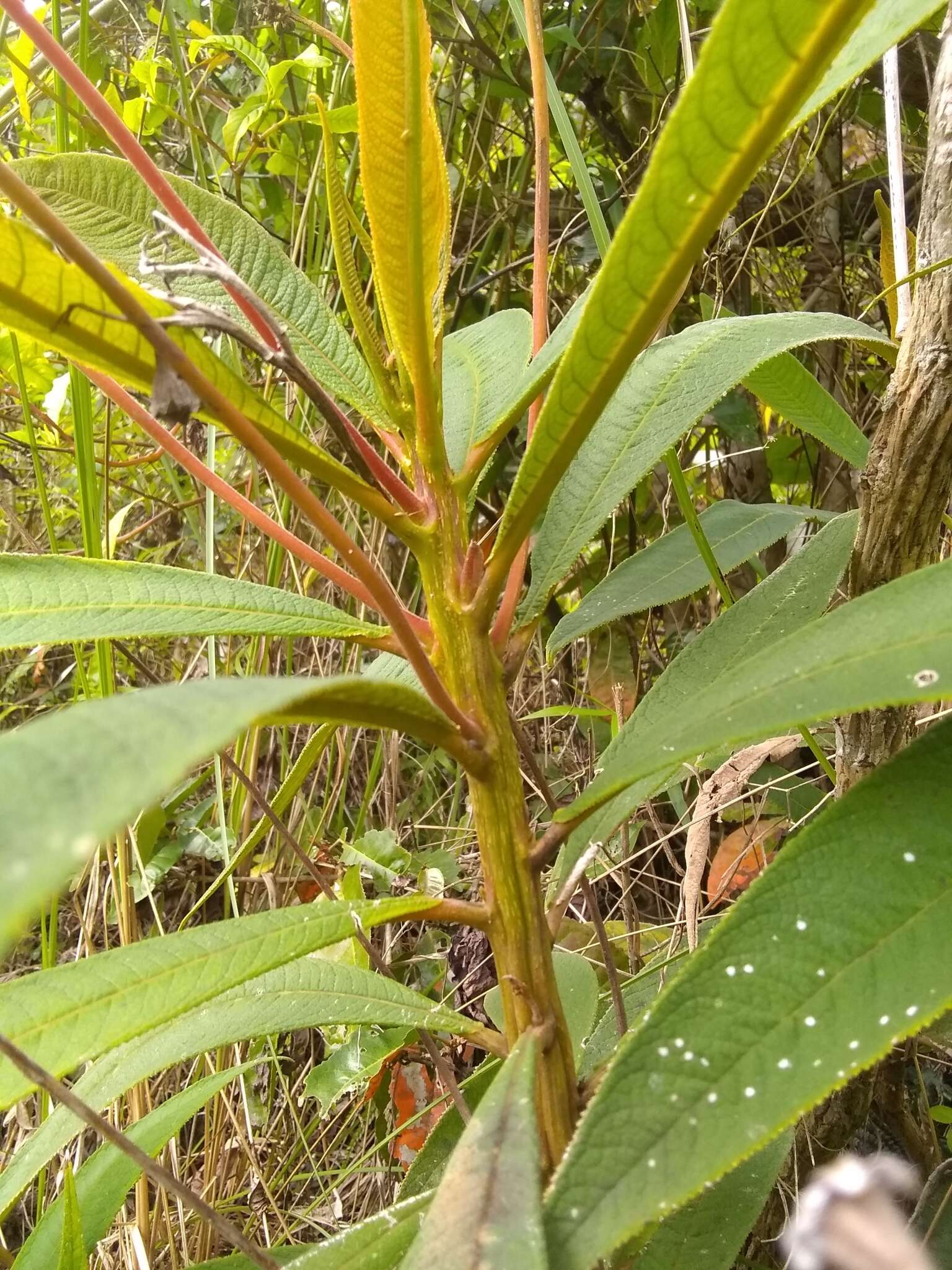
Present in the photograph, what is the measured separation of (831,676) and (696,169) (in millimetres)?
162

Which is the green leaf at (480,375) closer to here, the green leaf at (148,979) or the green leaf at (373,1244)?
the green leaf at (148,979)

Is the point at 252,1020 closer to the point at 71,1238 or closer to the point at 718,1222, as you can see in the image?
the point at 71,1238

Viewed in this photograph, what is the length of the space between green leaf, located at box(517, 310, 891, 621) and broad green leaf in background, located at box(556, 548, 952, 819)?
17 cm

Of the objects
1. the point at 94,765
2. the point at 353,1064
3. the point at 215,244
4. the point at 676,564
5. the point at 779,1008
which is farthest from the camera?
the point at 353,1064

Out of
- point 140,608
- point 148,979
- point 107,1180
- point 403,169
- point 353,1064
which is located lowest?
point 353,1064

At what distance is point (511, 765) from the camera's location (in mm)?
414

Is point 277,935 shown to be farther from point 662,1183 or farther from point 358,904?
point 662,1183

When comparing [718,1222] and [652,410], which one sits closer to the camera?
[718,1222]

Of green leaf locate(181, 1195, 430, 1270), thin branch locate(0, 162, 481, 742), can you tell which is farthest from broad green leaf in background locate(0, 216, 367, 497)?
green leaf locate(181, 1195, 430, 1270)

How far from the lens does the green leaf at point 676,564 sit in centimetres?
62

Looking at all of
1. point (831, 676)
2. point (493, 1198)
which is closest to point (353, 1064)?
point (493, 1198)

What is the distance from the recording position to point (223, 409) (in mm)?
274

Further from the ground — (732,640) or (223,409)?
(223,409)

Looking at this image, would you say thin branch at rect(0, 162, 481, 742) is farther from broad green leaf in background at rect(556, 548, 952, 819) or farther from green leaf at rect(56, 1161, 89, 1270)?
green leaf at rect(56, 1161, 89, 1270)
